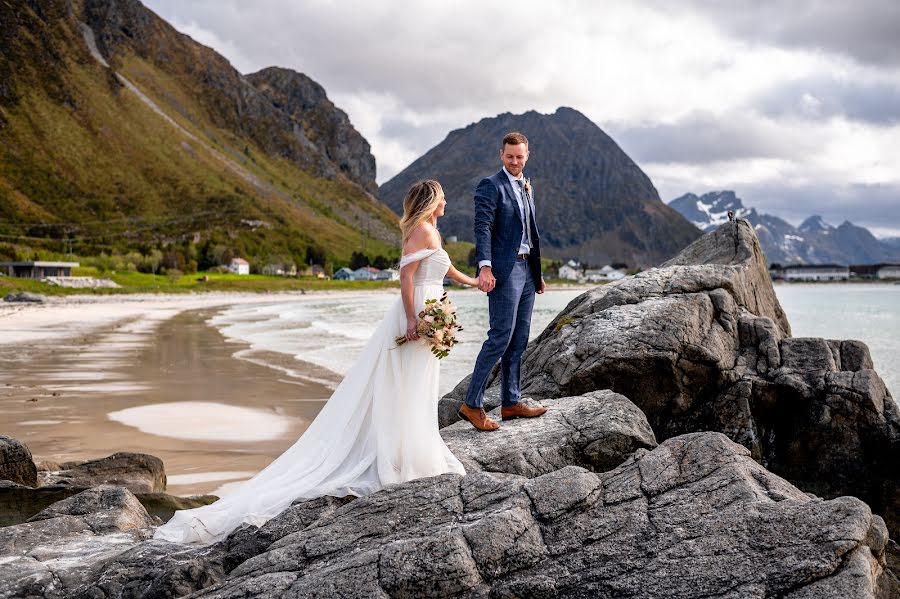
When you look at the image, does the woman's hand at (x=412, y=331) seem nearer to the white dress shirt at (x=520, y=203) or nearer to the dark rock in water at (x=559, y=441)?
the dark rock in water at (x=559, y=441)

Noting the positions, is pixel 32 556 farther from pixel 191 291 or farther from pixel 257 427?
pixel 191 291

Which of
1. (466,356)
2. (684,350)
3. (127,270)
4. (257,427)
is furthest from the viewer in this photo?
(127,270)

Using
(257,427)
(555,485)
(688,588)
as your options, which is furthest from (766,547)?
(257,427)

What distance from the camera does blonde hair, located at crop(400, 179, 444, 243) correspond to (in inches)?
276

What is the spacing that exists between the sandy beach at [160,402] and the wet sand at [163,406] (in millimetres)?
22

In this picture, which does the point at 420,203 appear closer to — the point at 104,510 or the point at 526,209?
the point at 526,209

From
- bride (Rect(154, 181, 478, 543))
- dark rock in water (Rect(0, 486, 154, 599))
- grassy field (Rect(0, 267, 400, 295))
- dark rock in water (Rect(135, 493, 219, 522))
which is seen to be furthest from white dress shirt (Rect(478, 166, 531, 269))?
grassy field (Rect(0, 267, 400, 295))

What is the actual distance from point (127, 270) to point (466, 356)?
87.7 m

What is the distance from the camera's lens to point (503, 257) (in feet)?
26.2

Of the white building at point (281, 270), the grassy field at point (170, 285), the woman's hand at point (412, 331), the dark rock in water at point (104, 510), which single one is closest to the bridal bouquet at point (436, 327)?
the woman's hand at point (412, 331)

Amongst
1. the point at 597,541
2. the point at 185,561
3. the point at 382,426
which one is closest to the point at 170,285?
the point at 382,426

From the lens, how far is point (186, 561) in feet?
19.1

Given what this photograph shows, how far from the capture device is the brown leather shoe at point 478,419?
25.8 feet

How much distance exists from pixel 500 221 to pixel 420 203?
1.33 metres
